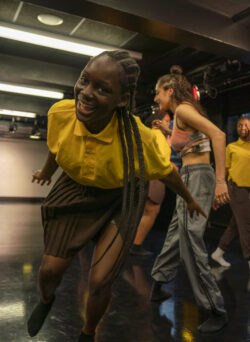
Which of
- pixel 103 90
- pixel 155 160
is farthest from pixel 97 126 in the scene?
pixel 155 160

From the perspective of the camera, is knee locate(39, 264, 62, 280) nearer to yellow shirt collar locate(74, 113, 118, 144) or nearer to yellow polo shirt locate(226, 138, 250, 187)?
yellow shirt collar locate(74, 113, 118, 144)

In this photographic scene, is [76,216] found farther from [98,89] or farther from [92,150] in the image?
[98,89]

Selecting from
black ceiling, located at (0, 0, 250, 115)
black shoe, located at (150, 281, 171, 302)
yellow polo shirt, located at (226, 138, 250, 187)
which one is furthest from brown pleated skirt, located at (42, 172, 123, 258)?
yellow polo shirt, located at (226, 138, 250, 187)

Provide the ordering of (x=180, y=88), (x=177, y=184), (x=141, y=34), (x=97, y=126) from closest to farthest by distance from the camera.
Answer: (x=97, y=126), (x=177, y=184), (x=180, y=88), (x=141, y=34)

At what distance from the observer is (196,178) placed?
2.02 metres

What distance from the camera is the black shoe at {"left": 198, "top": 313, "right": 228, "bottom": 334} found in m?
1.92

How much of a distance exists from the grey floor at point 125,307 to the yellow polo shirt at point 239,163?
0.88m

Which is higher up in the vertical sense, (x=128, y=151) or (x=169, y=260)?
(x=128, y=151)

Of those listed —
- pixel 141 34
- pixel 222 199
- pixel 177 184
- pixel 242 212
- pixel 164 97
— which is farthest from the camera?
pixel 141 34

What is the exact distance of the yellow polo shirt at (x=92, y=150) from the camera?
4.28 feet

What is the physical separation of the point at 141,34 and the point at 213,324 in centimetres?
387

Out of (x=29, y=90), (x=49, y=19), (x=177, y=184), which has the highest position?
(x=49, y=19)

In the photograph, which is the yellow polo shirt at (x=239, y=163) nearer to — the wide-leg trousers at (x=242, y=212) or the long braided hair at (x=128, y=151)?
the wide-leg trousers at (x=242, y=212)

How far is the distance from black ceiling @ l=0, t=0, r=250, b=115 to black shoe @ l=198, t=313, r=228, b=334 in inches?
96.0
